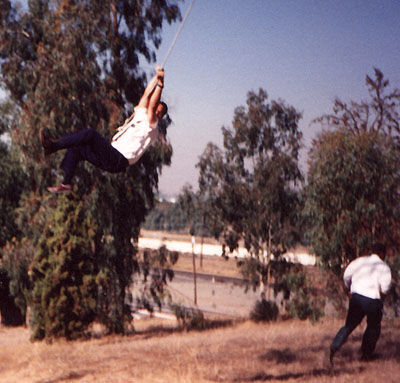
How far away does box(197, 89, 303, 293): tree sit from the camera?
80.1 ft

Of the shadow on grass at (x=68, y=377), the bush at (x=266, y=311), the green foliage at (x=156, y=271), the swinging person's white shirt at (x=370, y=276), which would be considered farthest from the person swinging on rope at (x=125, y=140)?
the bush at (x=266, y=311)

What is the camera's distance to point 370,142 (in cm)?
1518

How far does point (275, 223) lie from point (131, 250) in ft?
26.5

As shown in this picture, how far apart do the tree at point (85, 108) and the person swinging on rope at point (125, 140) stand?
462 inches

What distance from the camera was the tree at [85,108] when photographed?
17.0 meters

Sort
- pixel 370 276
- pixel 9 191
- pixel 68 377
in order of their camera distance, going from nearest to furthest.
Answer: pixel 370 276, pixel 68 377, pixel 9 191

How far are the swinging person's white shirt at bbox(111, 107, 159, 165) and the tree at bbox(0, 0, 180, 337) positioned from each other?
11760 millimetres

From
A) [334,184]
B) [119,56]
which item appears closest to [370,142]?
[334,184]

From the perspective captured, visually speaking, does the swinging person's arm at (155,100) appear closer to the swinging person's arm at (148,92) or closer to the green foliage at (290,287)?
the swinging person's arm at (148,92)

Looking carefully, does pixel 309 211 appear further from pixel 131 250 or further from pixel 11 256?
pixel 11 256

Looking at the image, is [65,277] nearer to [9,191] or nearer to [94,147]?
[9,191]

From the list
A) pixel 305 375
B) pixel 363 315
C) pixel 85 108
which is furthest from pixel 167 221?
pixel 363 315

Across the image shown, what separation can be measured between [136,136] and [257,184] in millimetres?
19499

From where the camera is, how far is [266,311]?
25.5 metres
